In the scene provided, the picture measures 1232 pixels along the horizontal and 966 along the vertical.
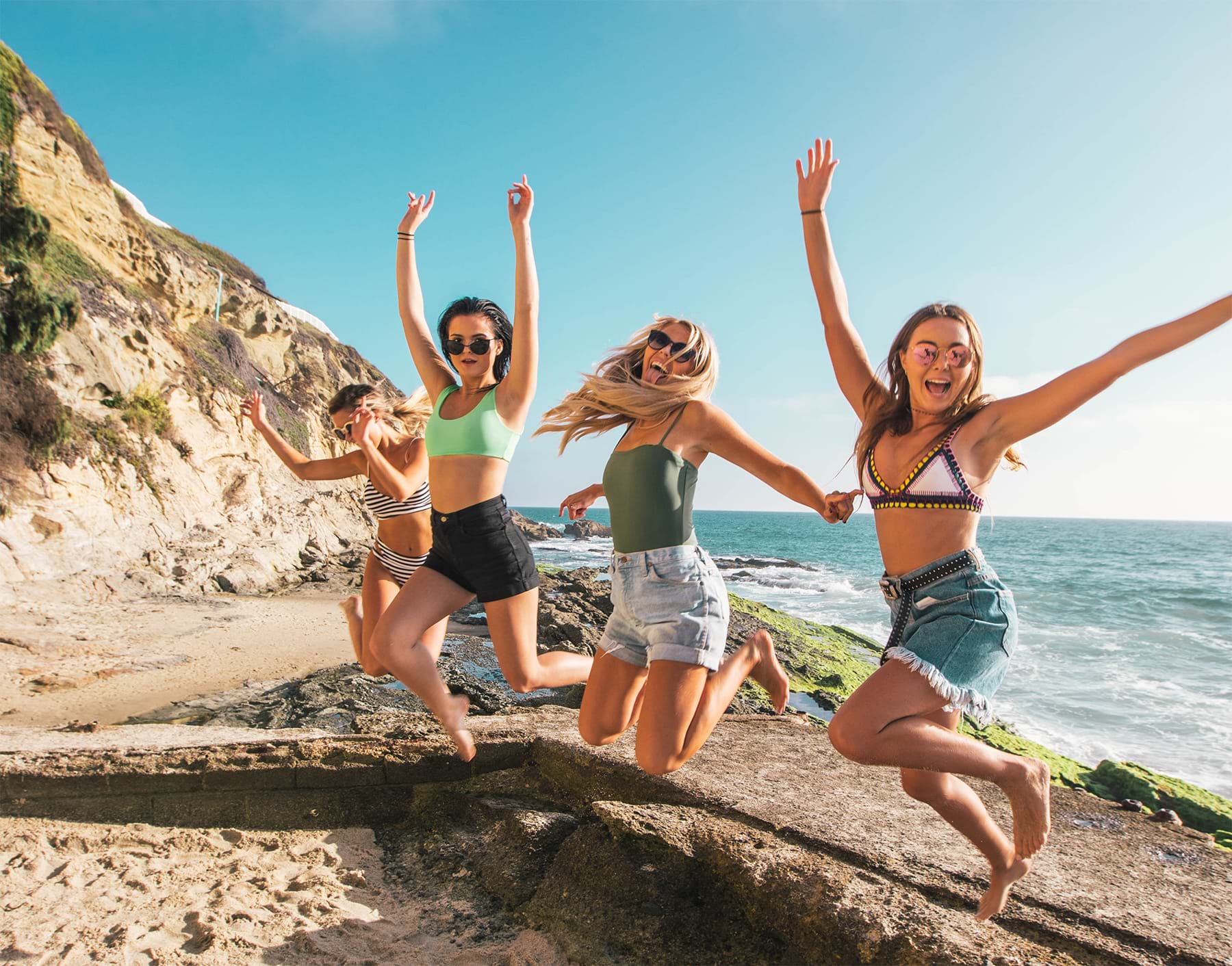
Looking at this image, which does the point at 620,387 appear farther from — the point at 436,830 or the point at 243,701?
the point at 243,701

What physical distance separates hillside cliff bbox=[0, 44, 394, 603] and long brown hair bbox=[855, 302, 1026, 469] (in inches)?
553

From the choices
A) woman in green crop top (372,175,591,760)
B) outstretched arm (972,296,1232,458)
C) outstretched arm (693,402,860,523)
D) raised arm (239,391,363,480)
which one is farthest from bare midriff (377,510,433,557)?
outstretched arm (972,296,1232,458)

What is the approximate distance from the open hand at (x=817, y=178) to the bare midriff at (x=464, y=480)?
1730 millimetres

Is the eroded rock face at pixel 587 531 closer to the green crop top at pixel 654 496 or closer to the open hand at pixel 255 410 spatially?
the open hand at pixel 255 410

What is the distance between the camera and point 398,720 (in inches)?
193

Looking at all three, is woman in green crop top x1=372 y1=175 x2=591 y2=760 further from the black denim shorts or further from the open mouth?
the open mouth

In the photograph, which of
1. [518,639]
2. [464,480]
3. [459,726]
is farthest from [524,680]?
[464,480]

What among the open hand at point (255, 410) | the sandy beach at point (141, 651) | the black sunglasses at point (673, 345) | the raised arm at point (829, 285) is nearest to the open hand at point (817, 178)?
the raised arm at point (829, 285)

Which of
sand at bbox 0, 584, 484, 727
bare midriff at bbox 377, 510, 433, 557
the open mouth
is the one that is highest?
the open mouth

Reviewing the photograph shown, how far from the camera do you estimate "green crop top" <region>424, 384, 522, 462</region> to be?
3574 millimetres

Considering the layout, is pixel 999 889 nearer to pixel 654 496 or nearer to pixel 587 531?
pixel 654 496

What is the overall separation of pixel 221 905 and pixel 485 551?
177cm

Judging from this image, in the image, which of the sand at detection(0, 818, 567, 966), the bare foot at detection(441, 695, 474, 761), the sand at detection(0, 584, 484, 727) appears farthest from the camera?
the sand at detection(0, 584, 484, 727)

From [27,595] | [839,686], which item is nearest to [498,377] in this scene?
[839,686]
